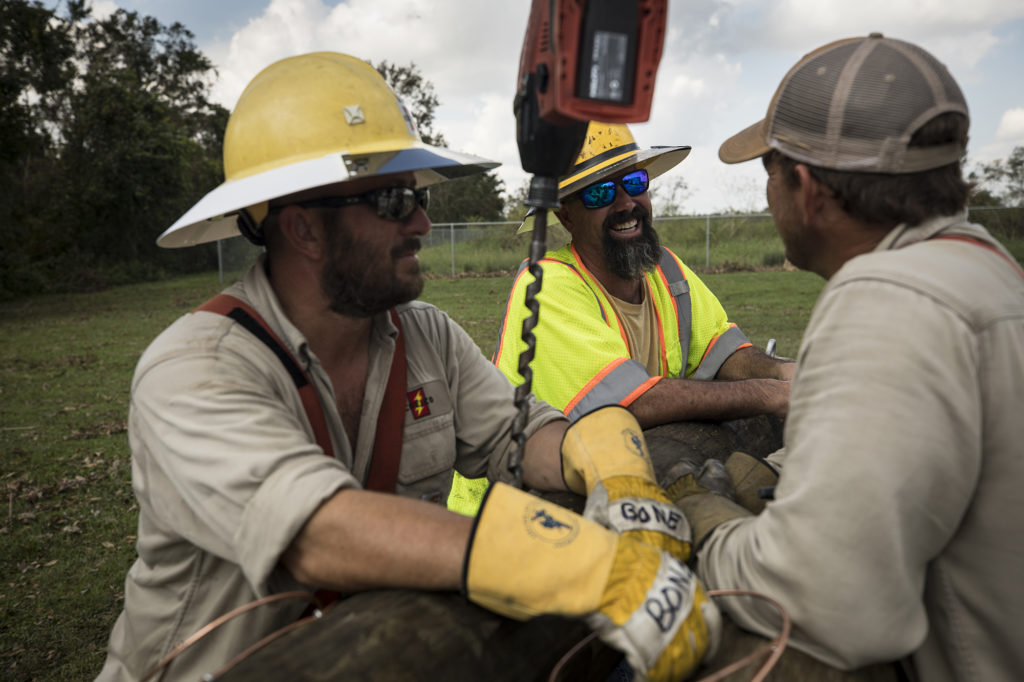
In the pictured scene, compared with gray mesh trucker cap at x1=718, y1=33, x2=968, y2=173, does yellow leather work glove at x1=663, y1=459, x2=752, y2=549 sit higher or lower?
lower

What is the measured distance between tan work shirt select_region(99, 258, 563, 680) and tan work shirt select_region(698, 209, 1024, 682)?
0.95m

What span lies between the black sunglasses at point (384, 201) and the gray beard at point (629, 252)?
1.58 metres

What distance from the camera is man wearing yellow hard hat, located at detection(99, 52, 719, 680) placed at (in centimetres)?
152

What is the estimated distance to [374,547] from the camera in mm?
1590

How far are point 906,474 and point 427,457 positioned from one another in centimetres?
144

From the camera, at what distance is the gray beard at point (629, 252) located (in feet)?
12.1

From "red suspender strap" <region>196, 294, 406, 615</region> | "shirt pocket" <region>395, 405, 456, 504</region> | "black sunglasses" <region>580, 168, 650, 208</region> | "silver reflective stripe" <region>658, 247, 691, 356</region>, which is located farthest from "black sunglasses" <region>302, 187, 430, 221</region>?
"silver reflective stripe" <region>658, 247, 691, 356</region>

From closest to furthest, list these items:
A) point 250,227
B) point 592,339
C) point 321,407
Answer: point 321,407
point 250,227
point 592,339

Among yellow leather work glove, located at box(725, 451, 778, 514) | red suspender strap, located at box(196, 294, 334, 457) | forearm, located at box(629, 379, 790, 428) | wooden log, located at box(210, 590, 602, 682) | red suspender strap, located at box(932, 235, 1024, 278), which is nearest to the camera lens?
wooden log, located at box(210, 590, 602, 682)

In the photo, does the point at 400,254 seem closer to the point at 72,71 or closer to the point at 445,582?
the point at 445,582

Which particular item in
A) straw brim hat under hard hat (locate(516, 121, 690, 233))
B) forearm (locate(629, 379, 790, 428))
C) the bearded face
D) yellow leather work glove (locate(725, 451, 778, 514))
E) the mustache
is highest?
straw brim hat under hard hat (locate(516, 121, 690, 233))

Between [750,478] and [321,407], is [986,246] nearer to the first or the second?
[750,478]

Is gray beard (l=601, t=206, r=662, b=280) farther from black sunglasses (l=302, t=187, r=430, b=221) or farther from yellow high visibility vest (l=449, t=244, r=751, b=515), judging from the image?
black sunglasses (l=302, t=187, r=430, b=221)

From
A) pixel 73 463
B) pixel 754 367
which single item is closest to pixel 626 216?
pixel 754 367
